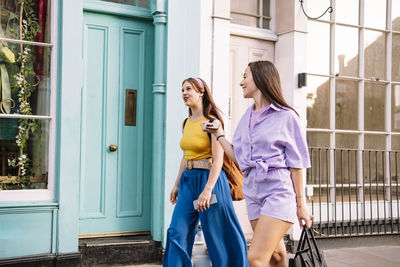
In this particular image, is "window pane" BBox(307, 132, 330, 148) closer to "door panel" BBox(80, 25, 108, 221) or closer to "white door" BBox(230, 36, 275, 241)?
"white door" BBox(230, 36, 275, 241)

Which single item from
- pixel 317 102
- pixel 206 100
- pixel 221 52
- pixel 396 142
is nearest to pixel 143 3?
pixel 221 52

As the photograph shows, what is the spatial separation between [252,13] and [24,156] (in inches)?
133

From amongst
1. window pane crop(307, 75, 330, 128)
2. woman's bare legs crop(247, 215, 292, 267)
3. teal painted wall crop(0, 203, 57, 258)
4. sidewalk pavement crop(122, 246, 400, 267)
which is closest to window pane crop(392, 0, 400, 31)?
window pane crop(307, 75, 330, 128)

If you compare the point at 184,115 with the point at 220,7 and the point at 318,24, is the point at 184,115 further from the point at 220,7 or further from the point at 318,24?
the point at 318,24

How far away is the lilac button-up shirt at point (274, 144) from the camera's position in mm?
3217

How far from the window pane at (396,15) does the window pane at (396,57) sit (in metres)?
0.13

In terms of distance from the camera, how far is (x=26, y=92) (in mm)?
5090

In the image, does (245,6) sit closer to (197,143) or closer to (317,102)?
(317,102)

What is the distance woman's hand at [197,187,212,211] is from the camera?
385 cm

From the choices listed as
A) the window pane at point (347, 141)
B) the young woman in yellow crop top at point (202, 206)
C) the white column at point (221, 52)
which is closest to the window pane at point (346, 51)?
the window pane at point (347, 141)

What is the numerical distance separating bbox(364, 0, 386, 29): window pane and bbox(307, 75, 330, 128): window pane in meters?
1.14

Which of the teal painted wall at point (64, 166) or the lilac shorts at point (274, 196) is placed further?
the teal painted wall at point (64, 166)

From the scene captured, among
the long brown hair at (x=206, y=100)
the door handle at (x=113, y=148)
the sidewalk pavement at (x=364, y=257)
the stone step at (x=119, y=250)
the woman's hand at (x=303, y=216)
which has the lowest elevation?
the sidewalk pavement at (x=364, y=257)

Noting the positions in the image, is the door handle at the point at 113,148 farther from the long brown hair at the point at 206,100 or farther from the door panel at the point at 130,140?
the long brown hair at the point at 206,100
